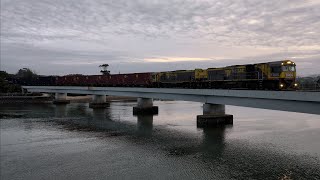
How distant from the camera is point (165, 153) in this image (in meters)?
28.6

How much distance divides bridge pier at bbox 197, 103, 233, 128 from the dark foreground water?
5.90 ft

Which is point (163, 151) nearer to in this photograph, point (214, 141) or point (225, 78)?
point (214, 141)

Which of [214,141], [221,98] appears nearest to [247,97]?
[214,141]

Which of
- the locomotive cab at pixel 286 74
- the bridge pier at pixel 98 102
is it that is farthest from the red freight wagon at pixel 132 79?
the locomotive cab at pixel 286 74

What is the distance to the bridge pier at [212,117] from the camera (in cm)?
4153

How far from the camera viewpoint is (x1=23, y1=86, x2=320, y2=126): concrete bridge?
24.9 metres

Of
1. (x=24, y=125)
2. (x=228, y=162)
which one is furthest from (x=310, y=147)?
(x=24, y=125)

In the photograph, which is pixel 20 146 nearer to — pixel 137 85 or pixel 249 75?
pixel 249 75

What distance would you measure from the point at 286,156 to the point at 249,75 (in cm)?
1346

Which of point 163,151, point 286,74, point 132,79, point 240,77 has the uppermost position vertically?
point 286,74

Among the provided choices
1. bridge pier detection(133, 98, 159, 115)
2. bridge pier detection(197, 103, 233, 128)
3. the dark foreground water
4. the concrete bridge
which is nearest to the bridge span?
the concrete bridge

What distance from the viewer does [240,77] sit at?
38969mm

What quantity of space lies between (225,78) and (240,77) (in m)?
3.07

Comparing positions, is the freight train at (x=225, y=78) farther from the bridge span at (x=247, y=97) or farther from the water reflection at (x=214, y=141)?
the water reflection at (x=214, y=141)
